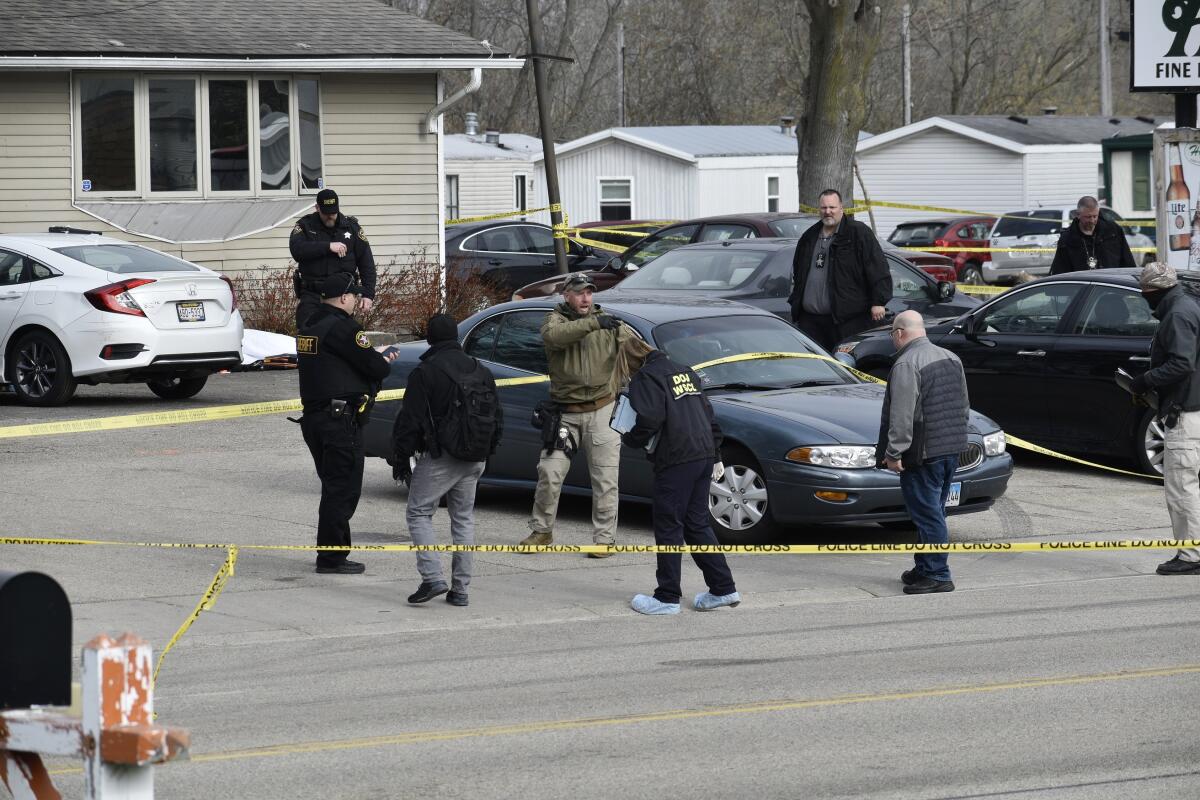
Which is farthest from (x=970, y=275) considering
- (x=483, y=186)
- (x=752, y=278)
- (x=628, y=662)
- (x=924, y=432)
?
(x=628, y=662)

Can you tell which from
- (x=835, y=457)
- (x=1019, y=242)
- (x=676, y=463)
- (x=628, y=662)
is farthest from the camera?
(x=1019, y=242)

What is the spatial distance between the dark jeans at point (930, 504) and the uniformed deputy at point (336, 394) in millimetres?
3032

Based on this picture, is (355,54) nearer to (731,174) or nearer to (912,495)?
(912,495)

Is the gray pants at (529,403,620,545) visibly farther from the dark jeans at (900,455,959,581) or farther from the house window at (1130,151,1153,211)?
the house window at (1130,151,1153,211)

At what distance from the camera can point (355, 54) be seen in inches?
885

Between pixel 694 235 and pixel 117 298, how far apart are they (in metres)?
7.93

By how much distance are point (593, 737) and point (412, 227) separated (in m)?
17.8

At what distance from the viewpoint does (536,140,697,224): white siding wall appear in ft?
158

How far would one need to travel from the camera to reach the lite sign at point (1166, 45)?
15.1 m

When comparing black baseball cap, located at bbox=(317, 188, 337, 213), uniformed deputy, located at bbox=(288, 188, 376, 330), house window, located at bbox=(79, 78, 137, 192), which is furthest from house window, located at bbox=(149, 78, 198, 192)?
black baseball cap, located at bbox=(317, 188, 337, 213)

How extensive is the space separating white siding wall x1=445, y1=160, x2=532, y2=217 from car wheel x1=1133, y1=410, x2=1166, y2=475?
29.2 m

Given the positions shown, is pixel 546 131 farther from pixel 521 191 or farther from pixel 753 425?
pixel 521 191

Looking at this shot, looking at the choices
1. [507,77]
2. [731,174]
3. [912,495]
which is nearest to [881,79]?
[507,77]

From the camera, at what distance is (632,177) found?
163 feet
